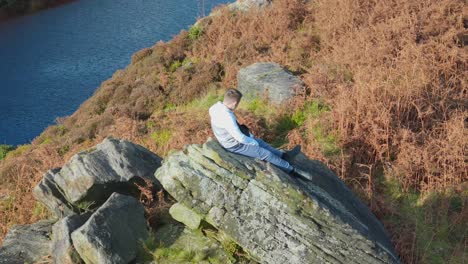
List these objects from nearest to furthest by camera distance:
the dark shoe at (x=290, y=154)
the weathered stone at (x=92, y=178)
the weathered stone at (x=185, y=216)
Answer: the weathered stone at (x=185, y=216) → the dark shoe at (x=290, y=154) → the weathered stone at (x=92, y=178)

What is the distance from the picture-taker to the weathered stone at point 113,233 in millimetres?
9195

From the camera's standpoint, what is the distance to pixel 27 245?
423 inches

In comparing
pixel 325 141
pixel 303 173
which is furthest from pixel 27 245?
pixel 325 141

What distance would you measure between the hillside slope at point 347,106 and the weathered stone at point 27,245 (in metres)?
2.74

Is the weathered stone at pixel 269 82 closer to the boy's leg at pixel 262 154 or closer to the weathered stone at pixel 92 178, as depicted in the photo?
the weathered stone at pixel 92 178

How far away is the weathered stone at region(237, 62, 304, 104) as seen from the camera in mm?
17375

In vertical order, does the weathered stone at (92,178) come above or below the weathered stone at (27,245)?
above

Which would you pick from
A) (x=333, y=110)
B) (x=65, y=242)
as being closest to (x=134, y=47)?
(x=333, y=110)

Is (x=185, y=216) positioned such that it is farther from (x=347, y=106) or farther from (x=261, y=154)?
(x=347, y=106)

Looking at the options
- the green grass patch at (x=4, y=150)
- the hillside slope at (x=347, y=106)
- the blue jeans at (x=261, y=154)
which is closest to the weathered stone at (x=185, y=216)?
the blue jeans at (x=261, y=154)

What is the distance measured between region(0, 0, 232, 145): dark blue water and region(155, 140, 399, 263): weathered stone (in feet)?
96.0

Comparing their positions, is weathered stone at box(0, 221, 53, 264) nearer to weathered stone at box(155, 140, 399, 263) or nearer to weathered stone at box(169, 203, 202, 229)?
weathered stone at box(169, 203, 202, 229)

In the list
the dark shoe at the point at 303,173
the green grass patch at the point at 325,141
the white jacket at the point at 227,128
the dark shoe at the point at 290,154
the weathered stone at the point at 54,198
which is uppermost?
the white jacket at the point at 227,128

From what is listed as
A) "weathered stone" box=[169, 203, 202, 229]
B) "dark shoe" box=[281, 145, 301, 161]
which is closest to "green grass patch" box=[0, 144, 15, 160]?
"weathered stone" box=[169, 203, 202, 229]
